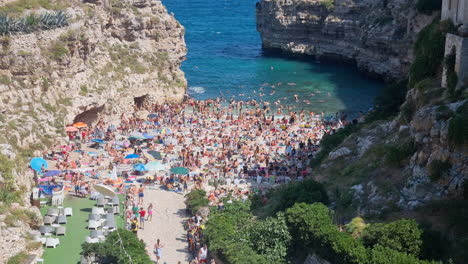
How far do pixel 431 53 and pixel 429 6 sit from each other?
9.05m

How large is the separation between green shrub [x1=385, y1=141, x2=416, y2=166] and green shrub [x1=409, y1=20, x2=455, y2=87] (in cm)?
552

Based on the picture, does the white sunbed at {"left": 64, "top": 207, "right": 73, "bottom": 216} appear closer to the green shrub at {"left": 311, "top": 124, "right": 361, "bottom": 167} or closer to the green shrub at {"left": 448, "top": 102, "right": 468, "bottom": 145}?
the green shrub at {"left": 311, "top": 124, "right": 361, "bottom": 167}

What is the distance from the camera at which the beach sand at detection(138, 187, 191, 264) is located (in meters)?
28.2

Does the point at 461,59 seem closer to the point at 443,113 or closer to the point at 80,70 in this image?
the point at 443,113

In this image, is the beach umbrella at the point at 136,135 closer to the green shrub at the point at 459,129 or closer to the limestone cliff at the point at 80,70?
the limestone cliff at the point at 80,70

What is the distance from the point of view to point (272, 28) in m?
87.0

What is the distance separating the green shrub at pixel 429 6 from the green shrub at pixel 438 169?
17175mm

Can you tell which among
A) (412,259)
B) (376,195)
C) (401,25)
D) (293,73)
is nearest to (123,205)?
(376,195)

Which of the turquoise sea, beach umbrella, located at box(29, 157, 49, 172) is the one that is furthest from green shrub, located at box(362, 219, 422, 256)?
the turquoise sea

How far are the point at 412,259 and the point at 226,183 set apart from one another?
1872cm

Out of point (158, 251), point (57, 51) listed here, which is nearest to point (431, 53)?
point (158, 251)

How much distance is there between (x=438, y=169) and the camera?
22688 mm

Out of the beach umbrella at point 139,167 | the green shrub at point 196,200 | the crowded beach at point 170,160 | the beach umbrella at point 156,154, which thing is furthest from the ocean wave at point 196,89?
the green shrub at point 196,200

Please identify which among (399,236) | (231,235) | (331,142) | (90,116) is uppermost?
(399,236)
